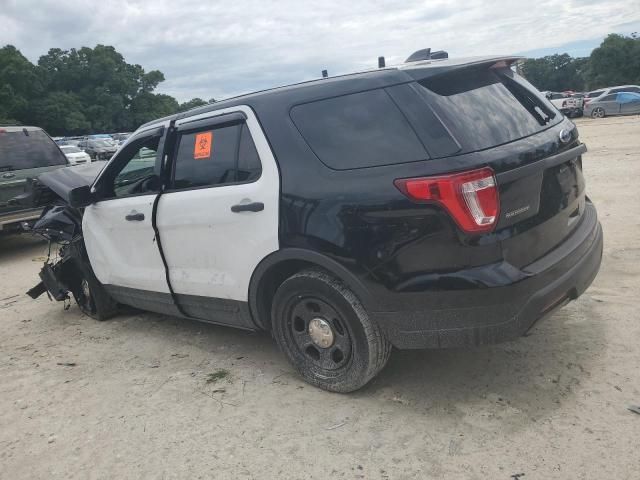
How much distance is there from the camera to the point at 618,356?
11.0ft

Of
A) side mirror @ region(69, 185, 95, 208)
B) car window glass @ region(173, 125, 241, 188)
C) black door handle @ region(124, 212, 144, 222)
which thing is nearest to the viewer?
car window glass @ region(173, 125, 241, 188)

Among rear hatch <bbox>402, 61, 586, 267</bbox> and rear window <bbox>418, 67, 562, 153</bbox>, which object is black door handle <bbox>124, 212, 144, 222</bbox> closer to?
rear hatch <bbox>402, 61, 586, 267</bbox>

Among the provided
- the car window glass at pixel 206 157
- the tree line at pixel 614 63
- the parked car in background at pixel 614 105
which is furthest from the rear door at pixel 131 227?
the tree line at pixel 614 63

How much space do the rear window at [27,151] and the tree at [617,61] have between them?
84.4 metres

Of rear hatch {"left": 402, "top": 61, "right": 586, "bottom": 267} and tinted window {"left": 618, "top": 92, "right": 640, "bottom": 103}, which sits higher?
tinted window {"left": 618, "top": 92, "right": 640, "bottom": 103}

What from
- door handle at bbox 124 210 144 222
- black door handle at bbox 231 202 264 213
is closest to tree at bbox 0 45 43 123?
door handle at bbox 124 210 144 222

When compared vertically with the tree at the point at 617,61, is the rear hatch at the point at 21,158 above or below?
below

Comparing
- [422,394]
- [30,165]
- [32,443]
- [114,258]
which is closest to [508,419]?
[422,394]

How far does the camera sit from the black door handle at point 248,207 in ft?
10.7

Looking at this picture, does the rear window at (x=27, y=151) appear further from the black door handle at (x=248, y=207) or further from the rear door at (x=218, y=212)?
the black door handle at (x=248, y=207)

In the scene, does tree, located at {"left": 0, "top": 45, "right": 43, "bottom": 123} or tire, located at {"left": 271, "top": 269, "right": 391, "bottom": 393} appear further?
tree, located at {"left": 0, "top": 45, "right": 43, "bottom": 123}

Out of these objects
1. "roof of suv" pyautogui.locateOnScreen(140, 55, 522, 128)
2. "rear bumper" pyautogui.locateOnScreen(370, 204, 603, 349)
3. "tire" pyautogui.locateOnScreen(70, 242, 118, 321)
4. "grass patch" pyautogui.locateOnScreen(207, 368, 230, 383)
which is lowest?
"grass patch" pyautogui.locateOnScreen(207, 368, 230, 383)

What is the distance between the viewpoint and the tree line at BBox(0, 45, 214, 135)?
2832 inches

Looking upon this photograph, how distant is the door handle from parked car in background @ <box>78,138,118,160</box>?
104 ft
